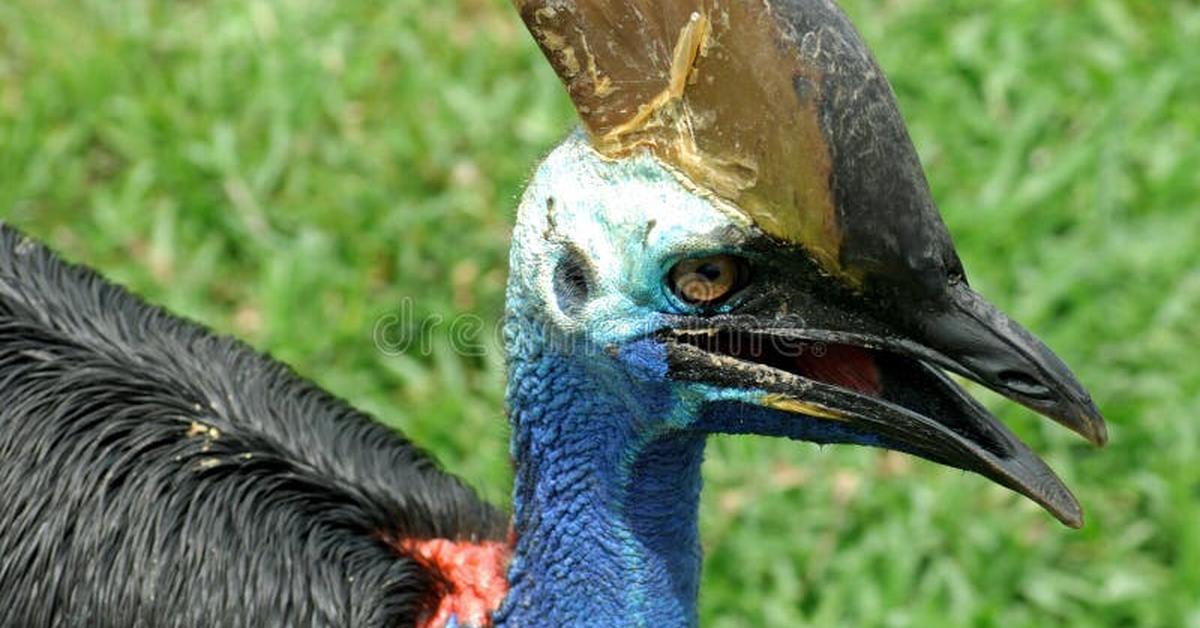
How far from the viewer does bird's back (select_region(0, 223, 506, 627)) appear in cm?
241

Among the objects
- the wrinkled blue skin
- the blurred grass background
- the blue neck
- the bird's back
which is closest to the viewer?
the wrinkled blue skin

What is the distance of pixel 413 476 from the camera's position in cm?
275

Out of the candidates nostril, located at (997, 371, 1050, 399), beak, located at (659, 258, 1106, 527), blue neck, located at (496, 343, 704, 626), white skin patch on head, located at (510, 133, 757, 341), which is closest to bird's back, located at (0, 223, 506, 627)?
blue neck, located at (496, 343, 704, 626)

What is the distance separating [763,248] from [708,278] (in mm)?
85

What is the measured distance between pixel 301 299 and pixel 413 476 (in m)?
1.56

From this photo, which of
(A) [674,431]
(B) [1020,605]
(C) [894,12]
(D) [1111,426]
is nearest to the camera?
(A) [674,431]

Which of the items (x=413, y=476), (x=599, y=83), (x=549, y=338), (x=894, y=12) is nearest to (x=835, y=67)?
(x=599, y=83)

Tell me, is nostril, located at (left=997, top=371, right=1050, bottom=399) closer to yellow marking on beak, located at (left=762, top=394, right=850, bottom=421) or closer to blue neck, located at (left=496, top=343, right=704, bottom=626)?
yellow marking on beak, located at (left=762, top=394, right=850, bottom=421)

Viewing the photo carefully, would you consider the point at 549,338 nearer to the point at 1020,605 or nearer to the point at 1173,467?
the point at 1020,605

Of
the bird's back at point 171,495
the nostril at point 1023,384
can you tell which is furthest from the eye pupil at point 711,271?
the bird's back at point 171,495

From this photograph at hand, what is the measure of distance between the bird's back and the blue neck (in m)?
0.24

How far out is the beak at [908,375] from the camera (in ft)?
6.51

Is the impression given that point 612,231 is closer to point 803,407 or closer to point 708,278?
point 708,278

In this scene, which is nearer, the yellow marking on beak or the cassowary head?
the cassowary head
